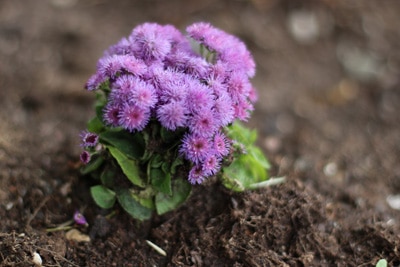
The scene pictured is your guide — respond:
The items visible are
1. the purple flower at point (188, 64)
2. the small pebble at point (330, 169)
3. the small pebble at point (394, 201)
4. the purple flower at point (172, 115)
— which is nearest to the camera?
the purple flower at point (172, 115)

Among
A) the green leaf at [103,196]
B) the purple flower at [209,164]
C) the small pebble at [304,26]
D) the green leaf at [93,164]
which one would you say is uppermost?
the small pebble at [304,26]

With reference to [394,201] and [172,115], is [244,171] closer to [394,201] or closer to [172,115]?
[172,115]

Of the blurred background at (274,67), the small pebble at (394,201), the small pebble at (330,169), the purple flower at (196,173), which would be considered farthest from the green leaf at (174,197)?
the small pebble at (394,201)

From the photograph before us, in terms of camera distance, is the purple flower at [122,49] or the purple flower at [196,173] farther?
the purple flower at [122,49]

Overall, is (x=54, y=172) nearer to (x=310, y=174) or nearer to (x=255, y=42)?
(x=310, y=174)

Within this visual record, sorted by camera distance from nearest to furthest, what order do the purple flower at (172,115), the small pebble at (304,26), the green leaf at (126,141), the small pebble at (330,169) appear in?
1. the purple flower at (172,115)
2. the green leaf at (126,141)
3. the small pebble at (330,169)
4. the small pebble at (304,26)

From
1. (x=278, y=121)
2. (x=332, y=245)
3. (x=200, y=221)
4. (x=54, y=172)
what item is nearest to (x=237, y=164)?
(x=200, y=221)

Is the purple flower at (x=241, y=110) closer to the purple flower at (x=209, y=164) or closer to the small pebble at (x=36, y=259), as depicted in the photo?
the purple flower at (x=209, y=164)
